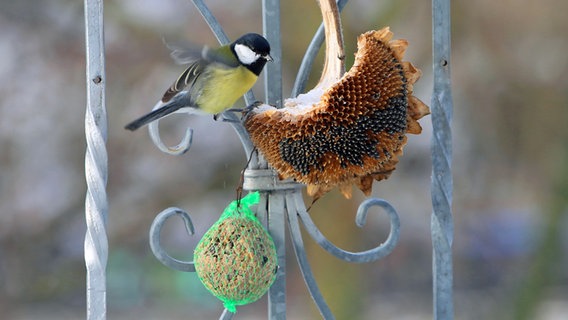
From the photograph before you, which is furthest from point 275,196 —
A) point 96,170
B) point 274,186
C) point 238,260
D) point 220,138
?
point 220,138

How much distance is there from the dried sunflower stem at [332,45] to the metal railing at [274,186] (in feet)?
0.17

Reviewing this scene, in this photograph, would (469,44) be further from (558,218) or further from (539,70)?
(558,218)

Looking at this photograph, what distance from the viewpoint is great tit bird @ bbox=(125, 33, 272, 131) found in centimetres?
181

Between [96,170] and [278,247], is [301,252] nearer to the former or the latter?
[278,247]

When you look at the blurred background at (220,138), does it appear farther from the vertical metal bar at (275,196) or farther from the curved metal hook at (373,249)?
the curved metal hook at (373,249)

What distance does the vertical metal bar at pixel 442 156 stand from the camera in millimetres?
1646

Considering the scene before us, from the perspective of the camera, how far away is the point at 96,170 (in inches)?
58.1

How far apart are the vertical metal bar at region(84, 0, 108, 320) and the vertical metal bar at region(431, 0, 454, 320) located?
58 cm

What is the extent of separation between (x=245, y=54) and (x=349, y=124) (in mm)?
381

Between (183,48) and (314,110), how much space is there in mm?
322

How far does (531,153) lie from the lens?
5312mm

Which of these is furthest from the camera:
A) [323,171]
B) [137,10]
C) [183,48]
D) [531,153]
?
[531,153]

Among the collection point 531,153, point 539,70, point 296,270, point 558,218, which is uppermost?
point 539,70

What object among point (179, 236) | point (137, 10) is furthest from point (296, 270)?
point (137, 10)
